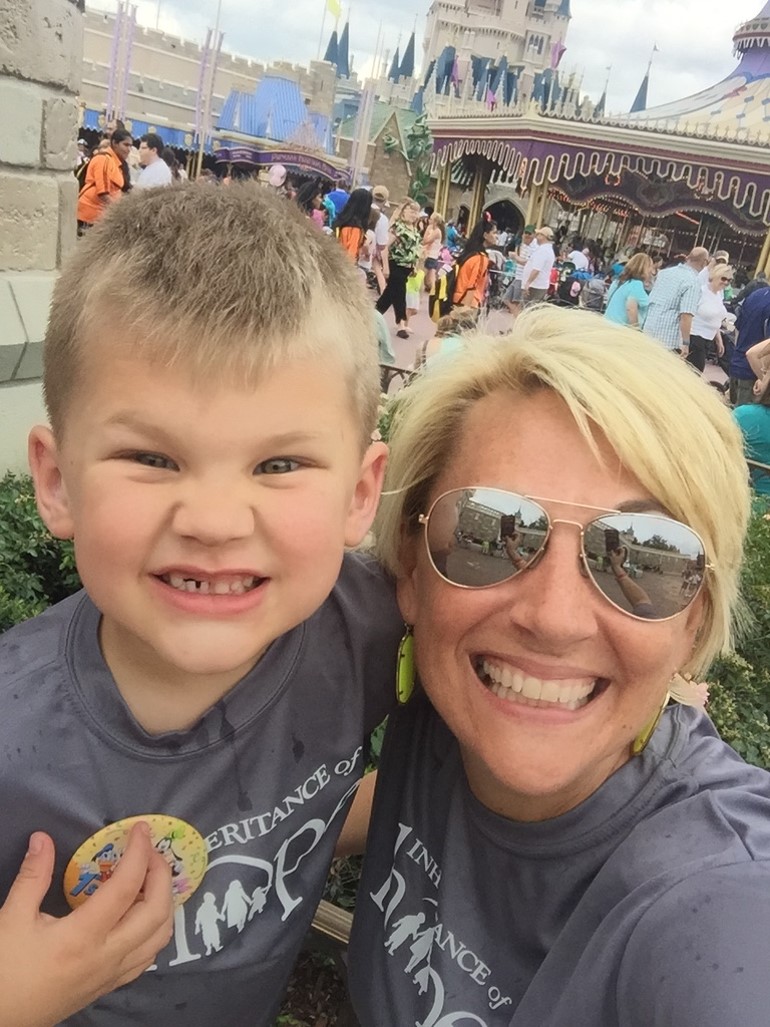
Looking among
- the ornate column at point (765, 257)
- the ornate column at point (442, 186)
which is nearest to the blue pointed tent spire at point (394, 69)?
the ornate column at point (442, 186)

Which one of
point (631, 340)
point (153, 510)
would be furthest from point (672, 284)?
point (153, 510)

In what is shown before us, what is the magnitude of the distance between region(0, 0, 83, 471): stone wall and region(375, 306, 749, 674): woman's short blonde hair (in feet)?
7.81

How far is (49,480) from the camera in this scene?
1.18 meters

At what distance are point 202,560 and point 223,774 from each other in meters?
0.42

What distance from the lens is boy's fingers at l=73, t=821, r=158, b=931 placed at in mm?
1118

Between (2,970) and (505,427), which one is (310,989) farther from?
(505,427)

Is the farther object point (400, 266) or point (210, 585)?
point (400, 266)

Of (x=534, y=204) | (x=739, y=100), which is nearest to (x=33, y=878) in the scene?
(x=534, y=204)

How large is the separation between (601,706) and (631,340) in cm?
62

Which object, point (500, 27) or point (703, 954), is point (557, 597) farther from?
point (500, 27)

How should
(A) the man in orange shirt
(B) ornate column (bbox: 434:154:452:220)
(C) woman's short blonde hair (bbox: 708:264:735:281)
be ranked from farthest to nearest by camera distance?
(B) ornate column (bbox: 434:154:452:220)
(C) woman's short blonde hair (bbox: 708:264:735:281)
(A) the man in orange shirt

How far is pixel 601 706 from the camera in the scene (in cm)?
121

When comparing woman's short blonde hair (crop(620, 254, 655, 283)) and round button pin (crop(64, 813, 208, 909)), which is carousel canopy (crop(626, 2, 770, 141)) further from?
round button pin (crop(64, 813, 208, 909))

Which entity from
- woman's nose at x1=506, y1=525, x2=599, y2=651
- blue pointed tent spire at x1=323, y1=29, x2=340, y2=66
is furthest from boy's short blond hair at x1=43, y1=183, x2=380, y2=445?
blue pointed tent spire at x1=323, y1=29, x2=340, y2=66
